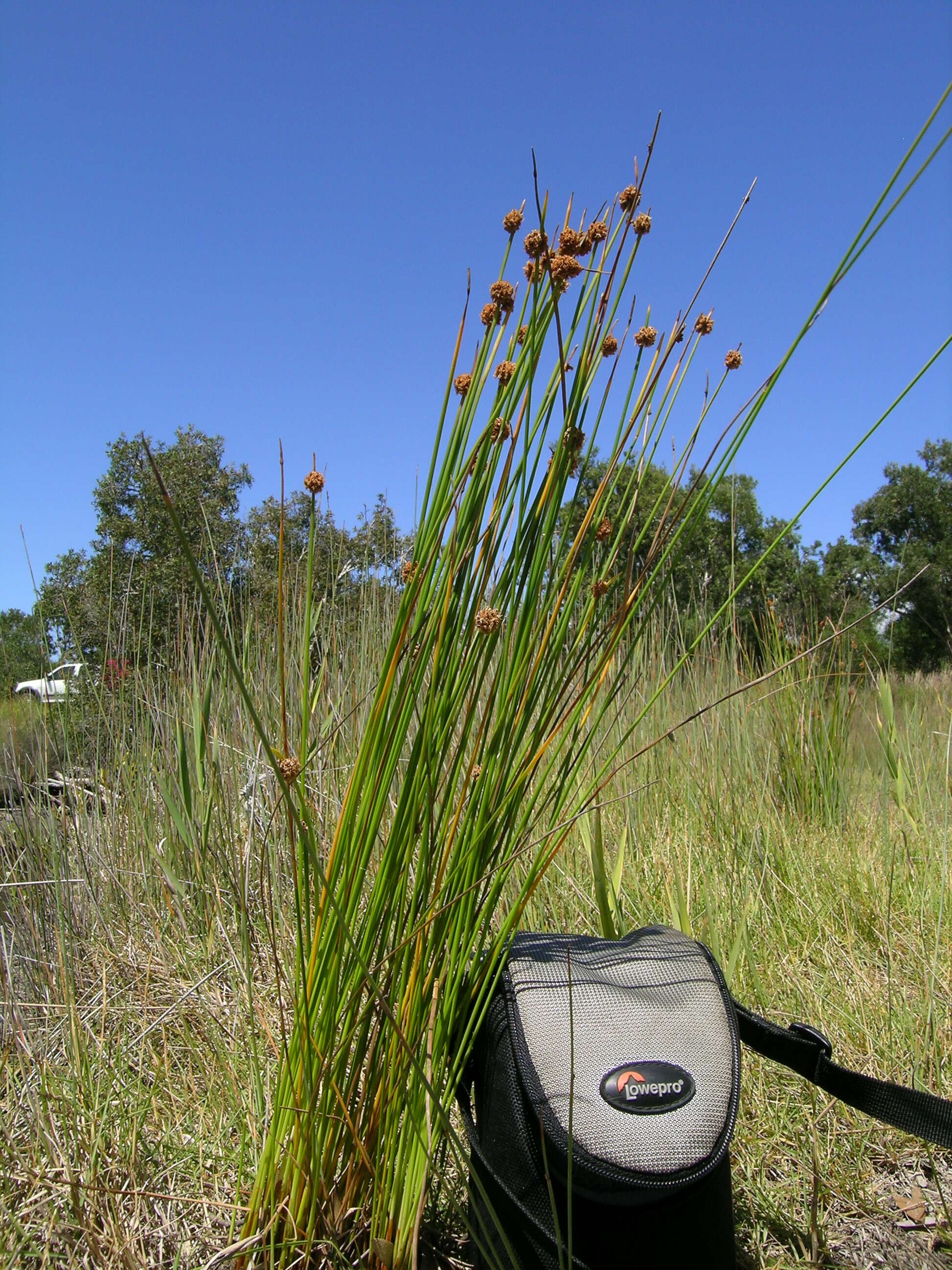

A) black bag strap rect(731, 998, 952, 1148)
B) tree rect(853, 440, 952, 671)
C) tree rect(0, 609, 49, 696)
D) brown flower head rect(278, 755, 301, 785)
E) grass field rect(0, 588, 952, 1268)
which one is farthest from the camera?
tree rect(853, 440, 952, 671)

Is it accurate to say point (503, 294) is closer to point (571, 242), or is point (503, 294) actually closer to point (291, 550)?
point (571, 242)

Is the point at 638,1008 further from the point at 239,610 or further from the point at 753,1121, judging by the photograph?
the point at 239,610

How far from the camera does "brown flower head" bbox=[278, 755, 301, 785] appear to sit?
0.75 metres

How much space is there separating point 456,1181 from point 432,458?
107cm

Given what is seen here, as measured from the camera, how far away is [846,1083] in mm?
1060

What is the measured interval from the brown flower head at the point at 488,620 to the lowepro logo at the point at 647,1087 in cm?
53

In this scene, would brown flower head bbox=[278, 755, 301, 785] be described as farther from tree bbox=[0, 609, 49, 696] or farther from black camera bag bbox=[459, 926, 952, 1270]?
tree bbox=[0, 609, 49, 696]

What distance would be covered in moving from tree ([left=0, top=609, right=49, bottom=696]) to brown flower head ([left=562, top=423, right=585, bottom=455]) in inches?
59.5

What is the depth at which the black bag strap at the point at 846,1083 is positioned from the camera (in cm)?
101

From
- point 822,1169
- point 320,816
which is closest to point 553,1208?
point 822,1169

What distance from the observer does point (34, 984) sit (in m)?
1.96

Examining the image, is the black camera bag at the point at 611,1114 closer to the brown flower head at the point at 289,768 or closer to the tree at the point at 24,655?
the brown flower head at the point at 289,768

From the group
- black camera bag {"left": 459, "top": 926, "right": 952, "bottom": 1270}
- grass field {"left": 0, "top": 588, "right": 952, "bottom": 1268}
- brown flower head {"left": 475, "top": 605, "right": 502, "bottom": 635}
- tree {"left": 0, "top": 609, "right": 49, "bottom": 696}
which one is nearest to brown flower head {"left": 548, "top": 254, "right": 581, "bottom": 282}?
brown flower head {"left": 475, "top": 605, "right": 502, "bottom": 635}

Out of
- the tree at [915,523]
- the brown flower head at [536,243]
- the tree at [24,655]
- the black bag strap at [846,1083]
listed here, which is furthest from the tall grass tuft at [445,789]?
the tree at [915,523]
